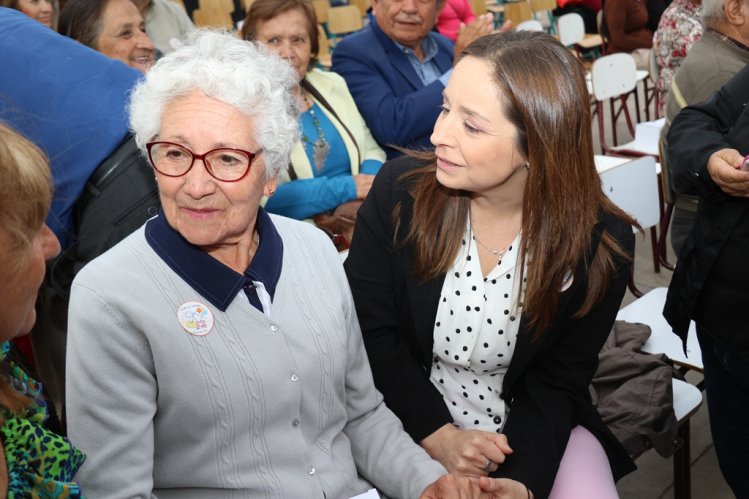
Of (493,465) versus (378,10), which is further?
(378,10)

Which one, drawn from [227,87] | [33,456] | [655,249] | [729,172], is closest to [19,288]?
[33,456]

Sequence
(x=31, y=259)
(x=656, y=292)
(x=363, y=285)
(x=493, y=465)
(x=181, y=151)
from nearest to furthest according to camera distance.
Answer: (x=31, y=259) → (x=181, y=151) → (x=493, y=465) → (x=363, y=285) → (x=656, y=292)

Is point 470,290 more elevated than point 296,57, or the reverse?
point 296,57

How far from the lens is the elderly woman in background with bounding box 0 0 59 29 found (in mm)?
3033

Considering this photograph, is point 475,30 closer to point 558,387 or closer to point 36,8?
point 558,387

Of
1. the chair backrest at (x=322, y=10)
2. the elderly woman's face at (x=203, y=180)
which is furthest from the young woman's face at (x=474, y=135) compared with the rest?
the chair backrest at (x=322, y=10)

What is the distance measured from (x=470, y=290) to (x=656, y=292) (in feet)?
4.43

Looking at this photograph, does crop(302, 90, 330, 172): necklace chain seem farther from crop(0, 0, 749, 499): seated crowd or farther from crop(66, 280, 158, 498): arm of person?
crop(66, 280, 158, 498): arm of person

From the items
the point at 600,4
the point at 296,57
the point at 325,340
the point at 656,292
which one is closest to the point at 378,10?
the point at 296,57

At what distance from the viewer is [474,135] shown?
1699 mm

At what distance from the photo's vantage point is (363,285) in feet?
6.33

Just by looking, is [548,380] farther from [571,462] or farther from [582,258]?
[582,258]

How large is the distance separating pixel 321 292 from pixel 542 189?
0.59m

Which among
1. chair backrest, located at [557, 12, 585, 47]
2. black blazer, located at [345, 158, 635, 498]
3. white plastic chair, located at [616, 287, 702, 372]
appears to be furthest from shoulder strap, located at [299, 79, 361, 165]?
chair backrest, located at [557, 12, 585, 47]
